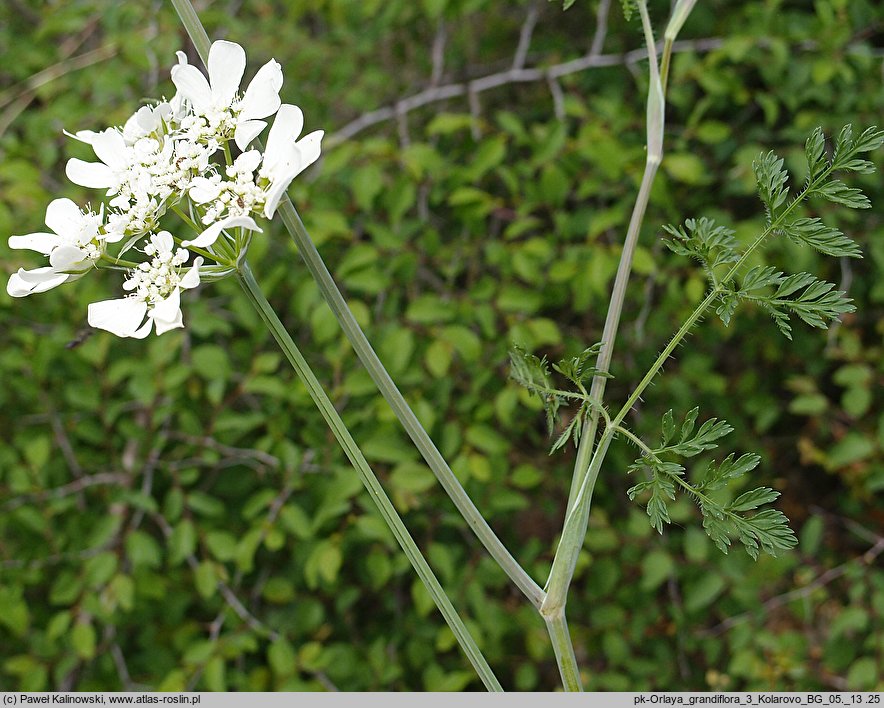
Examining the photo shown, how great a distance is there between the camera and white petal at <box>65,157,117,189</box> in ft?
1.64

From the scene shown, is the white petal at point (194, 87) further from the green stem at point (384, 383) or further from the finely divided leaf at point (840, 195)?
the finely divided leaf at point (840, 195)

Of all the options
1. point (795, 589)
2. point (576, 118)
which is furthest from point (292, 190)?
point (795, 589)

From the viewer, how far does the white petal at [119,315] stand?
45cm

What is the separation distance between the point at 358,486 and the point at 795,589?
812 mm

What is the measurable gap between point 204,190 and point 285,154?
0.16ft

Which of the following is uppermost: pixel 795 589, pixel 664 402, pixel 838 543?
pixel 664 402

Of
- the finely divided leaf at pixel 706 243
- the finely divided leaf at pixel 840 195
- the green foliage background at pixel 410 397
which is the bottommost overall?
the green foliage background at pixel 410 397

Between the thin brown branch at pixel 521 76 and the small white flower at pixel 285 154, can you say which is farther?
the thin brown branch at pixel 521 76

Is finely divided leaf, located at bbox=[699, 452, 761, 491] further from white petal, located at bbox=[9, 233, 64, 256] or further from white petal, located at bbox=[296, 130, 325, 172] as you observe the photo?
white petal, located at bbox=[9, 233, 64, 256]

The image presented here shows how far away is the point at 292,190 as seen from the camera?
1.25 meters

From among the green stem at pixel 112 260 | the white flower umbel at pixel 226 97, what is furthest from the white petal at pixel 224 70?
the green stem at pixel 112 260

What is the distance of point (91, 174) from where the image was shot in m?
0.51

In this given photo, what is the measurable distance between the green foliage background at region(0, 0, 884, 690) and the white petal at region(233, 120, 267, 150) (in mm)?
669

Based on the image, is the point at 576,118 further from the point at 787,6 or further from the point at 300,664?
the point at 300,664
